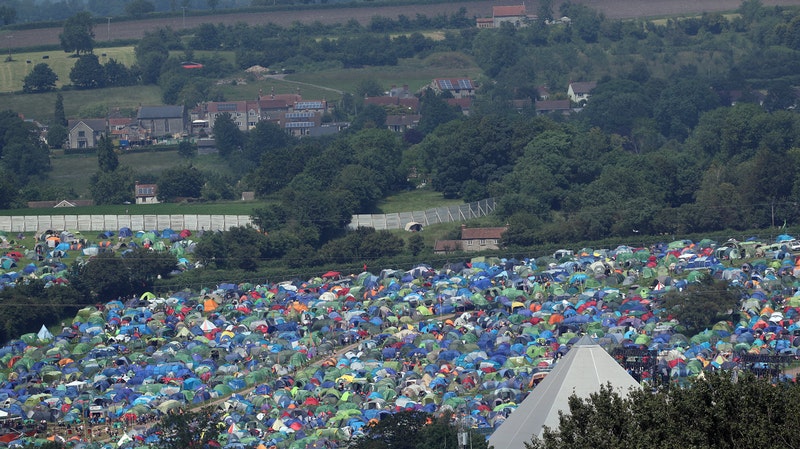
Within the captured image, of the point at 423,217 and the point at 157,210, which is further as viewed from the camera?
the point at 157,210

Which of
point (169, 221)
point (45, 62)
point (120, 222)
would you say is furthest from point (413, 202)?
point (45, 62)

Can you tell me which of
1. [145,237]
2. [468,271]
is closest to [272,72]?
[145,237]

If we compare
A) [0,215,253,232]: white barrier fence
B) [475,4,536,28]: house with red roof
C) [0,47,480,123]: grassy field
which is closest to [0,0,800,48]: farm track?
[475,4,536,28]: house with red roof

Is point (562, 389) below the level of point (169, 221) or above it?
above

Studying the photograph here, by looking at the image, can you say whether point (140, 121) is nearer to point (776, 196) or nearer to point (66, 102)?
point (66, 102)

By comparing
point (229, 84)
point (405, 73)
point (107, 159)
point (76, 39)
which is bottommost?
point (107, 159)

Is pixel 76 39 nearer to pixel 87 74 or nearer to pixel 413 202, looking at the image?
pixel 87 74

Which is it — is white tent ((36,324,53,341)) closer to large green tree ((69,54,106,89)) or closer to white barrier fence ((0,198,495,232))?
white barrier fence ((0,198,495,232))
